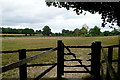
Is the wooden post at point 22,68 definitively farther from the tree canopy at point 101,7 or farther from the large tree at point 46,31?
the large tree at point 46,31

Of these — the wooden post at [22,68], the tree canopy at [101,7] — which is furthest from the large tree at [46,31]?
the wooden post at [22,68]

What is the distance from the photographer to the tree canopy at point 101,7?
9.09 metres

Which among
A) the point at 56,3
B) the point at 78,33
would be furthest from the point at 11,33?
the point at 56,3

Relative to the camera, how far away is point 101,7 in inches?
370

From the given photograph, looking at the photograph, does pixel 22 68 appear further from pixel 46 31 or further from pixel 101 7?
pixel 46 31

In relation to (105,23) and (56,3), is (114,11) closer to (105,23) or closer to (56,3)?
(105,23)

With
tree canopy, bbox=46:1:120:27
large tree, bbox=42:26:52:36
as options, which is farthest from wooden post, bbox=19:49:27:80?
large tree, bbox=42:26:52:36

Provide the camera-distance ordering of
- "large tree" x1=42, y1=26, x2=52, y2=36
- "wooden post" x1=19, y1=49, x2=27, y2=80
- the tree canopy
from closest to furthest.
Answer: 1. "wooden post" x1=19, y1=49, x2=27, y2=80
2. the tree canopy
3. "large tree" x1=42, y1=26, x2=52, y2=36

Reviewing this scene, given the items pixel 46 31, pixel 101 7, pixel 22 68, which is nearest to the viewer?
pixel 22 68

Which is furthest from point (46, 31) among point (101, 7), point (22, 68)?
point (22, 68)

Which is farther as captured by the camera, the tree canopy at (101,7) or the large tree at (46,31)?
the large tree at (46,31)

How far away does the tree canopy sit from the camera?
9.09 meters

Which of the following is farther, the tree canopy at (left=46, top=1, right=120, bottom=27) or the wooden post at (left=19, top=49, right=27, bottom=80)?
the tree canopy at (left=46, top=1, right=120, bottom=27)

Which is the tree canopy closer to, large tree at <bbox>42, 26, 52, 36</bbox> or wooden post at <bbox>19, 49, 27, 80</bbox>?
wooden post at <bbox>19, 49, 27, 80</bbox>
